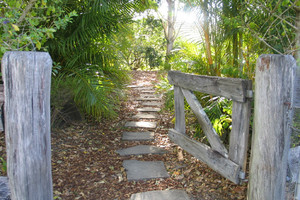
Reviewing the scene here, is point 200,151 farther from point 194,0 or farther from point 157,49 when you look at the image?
point 157,49

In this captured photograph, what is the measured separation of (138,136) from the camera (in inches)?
173

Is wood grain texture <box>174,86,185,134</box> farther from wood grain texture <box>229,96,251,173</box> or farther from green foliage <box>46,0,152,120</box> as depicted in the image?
green foliage <box>46,0,152,120</box>

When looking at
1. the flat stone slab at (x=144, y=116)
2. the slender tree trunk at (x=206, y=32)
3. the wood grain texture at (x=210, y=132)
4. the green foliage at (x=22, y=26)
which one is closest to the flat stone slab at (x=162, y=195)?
the wood grain texture at (x=210, y=132)

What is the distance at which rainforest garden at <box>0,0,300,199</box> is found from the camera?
2.80 metres

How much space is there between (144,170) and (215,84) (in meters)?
1.38

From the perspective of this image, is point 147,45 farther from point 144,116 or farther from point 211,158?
point 211,158

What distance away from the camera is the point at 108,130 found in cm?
459

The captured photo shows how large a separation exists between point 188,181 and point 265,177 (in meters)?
1.20

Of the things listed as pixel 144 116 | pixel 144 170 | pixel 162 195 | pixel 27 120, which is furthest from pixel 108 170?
pixel 144 116

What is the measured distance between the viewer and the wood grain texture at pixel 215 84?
2323mm

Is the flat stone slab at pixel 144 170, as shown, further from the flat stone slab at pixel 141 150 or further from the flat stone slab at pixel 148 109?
the flat stone slab at pixel 148 109

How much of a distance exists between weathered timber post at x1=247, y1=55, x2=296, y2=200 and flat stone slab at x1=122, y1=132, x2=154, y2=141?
242cm

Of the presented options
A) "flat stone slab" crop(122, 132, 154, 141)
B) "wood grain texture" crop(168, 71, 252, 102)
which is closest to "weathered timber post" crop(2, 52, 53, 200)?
"wood grain texture" crop(168, 71, 252, 102)

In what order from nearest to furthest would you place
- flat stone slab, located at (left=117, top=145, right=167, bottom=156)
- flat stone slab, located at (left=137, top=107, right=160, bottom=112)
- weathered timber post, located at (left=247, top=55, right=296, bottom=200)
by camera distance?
weathered timber post, located at (left=247, top=55, right=296, bottom=200) → flat stone slab, located at (left=117, top=145, right=167, bottom=156) → flat stone slab, located at (left=137, top=107, right=160, bottom=112)
